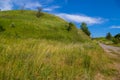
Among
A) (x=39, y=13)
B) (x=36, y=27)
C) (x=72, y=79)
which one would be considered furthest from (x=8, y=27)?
(x=72, y=79)

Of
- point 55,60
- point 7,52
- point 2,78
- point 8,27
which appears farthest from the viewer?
point 8,27

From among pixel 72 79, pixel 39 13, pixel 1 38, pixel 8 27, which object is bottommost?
pixel 72 79

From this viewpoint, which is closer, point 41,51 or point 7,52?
point 7,52

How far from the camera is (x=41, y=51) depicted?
29.9 feet

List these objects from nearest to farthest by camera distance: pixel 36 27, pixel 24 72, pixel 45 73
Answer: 1. pixel 24 72
2. pixel 45 73
3. pixel 36 27

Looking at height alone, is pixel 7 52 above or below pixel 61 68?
above

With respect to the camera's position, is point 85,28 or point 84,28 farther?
point 84,28

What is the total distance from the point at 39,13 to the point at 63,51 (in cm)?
8584

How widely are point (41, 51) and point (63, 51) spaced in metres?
2.57

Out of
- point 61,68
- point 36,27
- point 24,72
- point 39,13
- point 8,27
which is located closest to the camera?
point 24,72

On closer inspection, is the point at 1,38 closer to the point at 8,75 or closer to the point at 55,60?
the point at 55,60

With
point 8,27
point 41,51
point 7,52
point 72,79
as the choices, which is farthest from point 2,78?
point 8,27

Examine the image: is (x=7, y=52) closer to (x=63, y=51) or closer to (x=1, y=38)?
(x=1, y=38)

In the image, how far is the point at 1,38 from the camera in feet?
30.4
